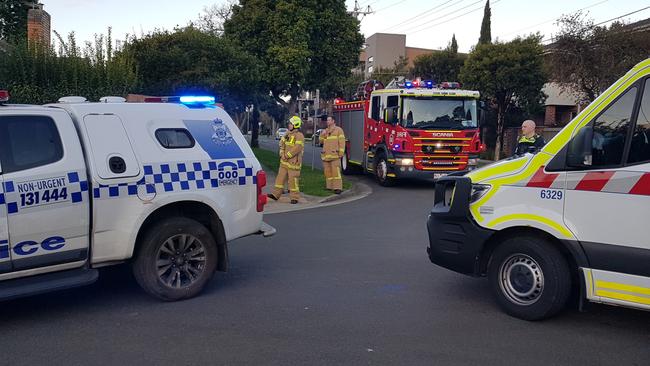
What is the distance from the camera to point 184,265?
578 centimetres

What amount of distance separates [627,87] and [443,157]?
35.8 feet

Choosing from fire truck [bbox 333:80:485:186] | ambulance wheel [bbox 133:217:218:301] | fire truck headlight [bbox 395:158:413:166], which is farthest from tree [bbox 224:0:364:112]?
ambulance wheel [bbox 133:217:218:301]

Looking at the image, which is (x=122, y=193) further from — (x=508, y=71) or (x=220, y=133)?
(x=508, y=71)

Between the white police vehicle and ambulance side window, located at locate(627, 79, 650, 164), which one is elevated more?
ambulance side window, located at locate(627, 79, 650, 164)

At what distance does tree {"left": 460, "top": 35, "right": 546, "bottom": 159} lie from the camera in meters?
30.5

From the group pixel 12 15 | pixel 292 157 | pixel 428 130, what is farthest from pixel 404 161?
pixel 12 15

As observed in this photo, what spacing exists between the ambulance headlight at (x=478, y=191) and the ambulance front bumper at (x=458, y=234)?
40mm

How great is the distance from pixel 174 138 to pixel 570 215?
12.0 feet

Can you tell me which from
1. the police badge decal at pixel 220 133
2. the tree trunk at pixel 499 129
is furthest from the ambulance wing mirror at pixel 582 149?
the tree trunk at pixel 499 129

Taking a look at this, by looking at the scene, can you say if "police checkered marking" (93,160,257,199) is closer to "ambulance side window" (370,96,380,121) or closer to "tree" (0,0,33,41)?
"ambulance side window" (370,96,380,121)

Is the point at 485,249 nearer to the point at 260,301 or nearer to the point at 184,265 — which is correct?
the point at 260,301

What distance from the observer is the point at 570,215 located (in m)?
4.78

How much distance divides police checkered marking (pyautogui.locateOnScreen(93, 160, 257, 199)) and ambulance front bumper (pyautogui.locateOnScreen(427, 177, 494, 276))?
1958mm

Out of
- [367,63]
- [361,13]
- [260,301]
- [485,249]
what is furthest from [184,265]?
[367,63]
